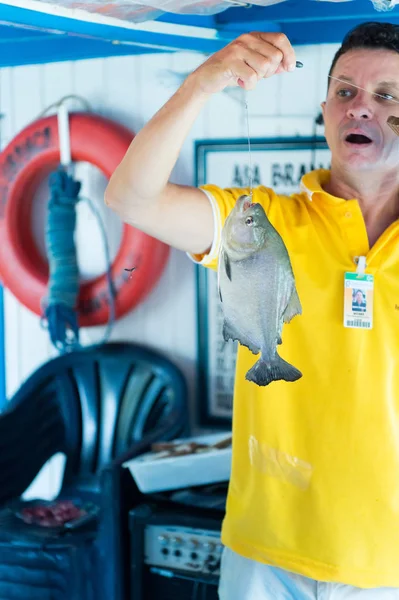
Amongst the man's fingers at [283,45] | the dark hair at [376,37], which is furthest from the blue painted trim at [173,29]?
the man's fingers at [283,45]

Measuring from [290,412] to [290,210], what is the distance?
38 centimetres

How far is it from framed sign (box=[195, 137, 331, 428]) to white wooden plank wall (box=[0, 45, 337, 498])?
0.05 m

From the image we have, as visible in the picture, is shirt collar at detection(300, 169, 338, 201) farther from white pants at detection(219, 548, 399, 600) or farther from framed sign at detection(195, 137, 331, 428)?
framed sign at detection(195, 137, 331, 428)

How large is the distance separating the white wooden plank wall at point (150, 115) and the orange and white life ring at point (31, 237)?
0.30 ft

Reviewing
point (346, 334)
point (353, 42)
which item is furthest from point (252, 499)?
point (353, 42)

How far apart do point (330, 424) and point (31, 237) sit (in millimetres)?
2105

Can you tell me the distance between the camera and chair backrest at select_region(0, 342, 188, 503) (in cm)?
291

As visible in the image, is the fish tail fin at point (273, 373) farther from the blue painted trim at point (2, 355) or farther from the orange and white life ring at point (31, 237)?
the blue painted trim at point (2, 355)

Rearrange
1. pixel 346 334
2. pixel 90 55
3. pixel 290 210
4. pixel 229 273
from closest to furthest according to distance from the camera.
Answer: pixel 229 273
pixel 346 334
pixel 290 210
pixel 90 55

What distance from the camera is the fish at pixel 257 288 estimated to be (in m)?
1.11

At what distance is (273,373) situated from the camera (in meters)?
1.11

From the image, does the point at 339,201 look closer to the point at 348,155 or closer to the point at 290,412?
the point at 348,155

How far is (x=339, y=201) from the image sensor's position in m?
1.48

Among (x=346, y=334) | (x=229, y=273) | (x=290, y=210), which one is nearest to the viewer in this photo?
(x=229, y=273)
